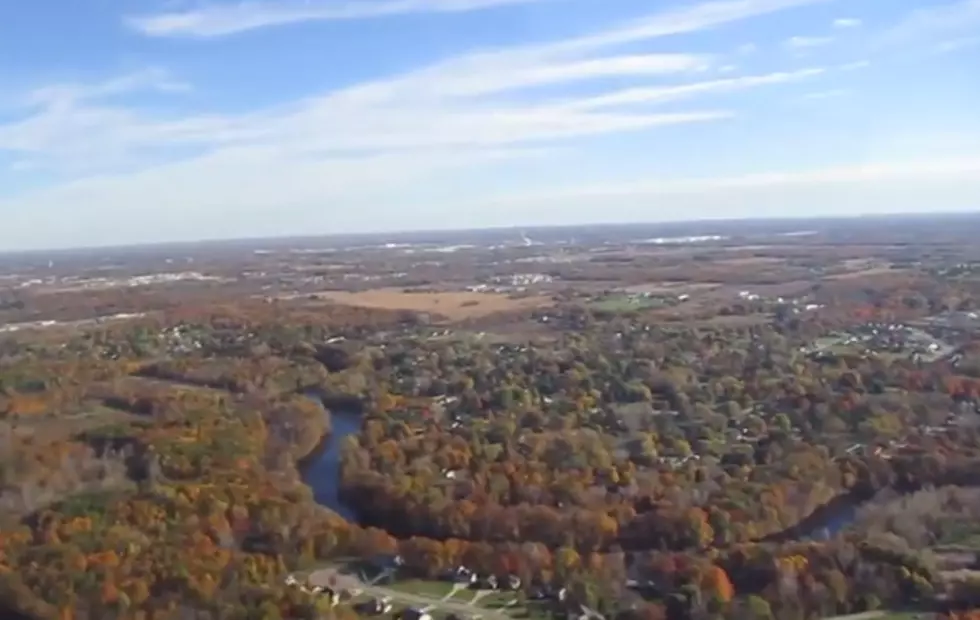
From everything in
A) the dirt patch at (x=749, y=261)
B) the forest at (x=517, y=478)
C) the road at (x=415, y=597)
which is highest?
the dirt patch at (x=749, y=261)

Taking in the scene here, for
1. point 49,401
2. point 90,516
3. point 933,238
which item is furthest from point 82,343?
point 933,238

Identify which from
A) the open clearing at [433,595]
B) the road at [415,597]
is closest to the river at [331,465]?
the road at [415,597]

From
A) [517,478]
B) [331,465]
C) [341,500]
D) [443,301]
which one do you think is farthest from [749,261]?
[341,500]

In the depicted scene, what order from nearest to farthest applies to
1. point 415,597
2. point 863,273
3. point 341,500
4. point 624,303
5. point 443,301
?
1. point 415,597
2. point 341,500
3. point 624,303
4. point 443,301
5. point 863,273

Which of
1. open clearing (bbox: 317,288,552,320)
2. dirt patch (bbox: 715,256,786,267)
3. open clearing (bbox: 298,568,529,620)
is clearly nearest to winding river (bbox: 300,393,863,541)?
open clearing (bbox: 298,568,529,620)

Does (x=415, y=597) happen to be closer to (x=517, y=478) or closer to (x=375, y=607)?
(x=375, y=607)

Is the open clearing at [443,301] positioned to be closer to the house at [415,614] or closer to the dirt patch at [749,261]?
the dirt patch at [749,261]
